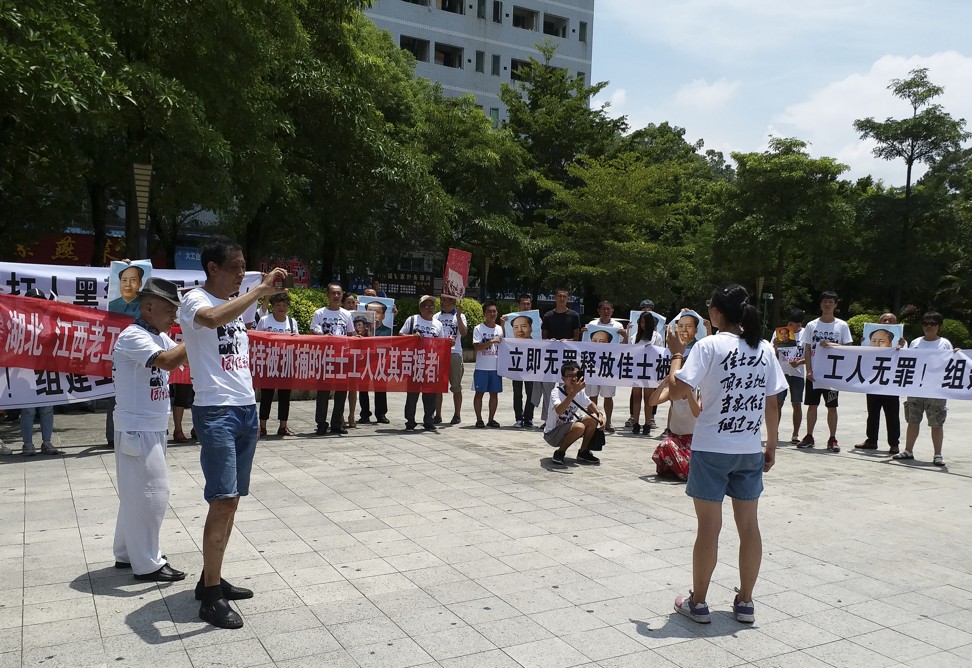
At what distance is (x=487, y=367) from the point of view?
11.4 m

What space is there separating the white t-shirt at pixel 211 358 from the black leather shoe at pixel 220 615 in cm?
103

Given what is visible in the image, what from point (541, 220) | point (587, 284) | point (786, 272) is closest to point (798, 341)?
point (587, 284)

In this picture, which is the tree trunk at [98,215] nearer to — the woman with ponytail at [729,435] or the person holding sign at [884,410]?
the person holding sign at [884,410]

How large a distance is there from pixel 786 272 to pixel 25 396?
35492mm

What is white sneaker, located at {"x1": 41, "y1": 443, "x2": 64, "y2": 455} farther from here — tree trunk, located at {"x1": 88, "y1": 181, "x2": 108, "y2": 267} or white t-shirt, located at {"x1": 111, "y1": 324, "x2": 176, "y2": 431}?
tree trunk, located at {"x1": 88, "y1": 181, "x2": 108, "y2": 267}

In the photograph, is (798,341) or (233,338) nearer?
(233,338)

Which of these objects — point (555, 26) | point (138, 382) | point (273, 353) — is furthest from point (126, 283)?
point (555, 26)

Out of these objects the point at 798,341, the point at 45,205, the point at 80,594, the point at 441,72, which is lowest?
the point at 80,594

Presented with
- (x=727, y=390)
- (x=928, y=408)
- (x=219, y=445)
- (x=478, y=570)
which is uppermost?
(x=727, y=390)

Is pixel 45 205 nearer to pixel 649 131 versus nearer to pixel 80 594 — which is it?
pixel 80 594

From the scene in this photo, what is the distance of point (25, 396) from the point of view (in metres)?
8.31

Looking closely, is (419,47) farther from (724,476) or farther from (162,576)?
(724,476)

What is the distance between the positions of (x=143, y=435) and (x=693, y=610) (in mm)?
3330

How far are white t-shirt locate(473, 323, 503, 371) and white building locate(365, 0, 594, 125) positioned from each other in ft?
120
